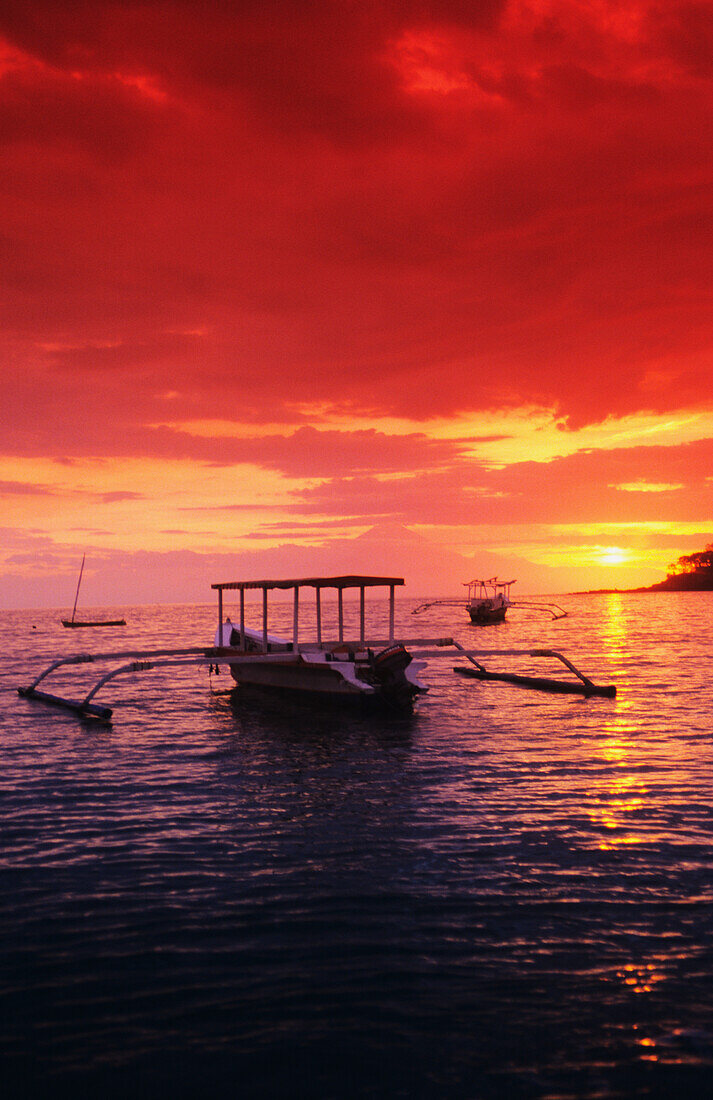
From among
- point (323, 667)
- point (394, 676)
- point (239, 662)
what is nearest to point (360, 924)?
point (394, 676)

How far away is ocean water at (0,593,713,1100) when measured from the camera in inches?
274

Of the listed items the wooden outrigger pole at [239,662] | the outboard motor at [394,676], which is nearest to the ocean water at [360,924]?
the outboard motor at [394,676]

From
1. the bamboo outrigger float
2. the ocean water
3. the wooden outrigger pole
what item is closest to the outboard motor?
the bamboo outrigger float

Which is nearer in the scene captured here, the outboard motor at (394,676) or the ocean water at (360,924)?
the ocean water at (360,924)

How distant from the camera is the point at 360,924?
9852mm

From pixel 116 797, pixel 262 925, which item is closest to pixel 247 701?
pixel 116 797

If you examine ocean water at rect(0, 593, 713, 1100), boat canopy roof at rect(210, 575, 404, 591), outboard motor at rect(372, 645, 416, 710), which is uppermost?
boat canopy roof at rect(210, 575, 404, 591)

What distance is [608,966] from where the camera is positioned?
8617mm

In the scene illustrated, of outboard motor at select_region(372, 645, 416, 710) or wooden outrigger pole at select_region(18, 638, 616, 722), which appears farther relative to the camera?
wooden outrigger pole at select_region(18, 638, 616, 722)

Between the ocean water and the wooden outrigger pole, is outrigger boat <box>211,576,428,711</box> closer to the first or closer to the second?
the wooden outrigger pole

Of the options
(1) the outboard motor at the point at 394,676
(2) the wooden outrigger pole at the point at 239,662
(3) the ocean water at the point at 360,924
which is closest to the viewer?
(3) the ocean water at the point at 360,924

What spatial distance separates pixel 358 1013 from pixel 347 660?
2224 centimetres

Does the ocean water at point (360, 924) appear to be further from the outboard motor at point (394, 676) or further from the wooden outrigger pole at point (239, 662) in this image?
the wooden outrigger pole at point (239, 662)

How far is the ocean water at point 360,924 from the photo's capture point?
22.9ft
